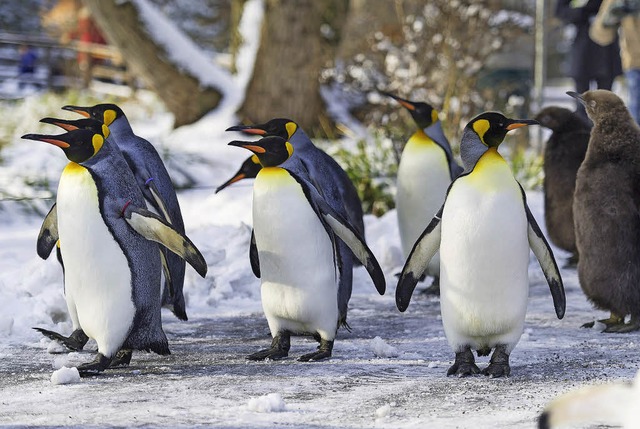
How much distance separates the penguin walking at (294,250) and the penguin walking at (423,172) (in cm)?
175

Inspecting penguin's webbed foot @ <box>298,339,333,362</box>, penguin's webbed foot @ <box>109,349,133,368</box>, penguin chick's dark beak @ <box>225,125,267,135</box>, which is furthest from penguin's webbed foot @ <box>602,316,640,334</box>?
penguin's webbed foot @ <box>109,349,133,368</box>

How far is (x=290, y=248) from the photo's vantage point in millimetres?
4570

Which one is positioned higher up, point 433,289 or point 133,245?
point 133,245

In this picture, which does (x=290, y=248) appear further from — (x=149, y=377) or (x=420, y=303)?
(x=420, y=303)

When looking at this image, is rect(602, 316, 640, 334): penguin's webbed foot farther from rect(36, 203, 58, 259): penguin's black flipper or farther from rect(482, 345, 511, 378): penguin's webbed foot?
rect(36, 203, 58, 259): penguin's black flipper

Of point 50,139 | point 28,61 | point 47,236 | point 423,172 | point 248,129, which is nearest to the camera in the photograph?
point 50,139

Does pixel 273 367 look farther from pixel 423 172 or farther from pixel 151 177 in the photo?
pixel 423 172

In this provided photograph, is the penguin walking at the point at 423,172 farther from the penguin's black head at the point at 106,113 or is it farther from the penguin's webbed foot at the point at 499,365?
the penguin's webbed foot at the point at 499,365

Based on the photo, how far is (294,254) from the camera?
457 cm

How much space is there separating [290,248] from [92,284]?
828 mm

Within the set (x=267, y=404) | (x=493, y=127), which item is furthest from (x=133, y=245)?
(x=493, y=127)

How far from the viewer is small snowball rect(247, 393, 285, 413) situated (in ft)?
11.8

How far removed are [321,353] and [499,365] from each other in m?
0.78

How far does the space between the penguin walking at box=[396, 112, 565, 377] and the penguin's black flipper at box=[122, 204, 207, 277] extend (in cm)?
99
